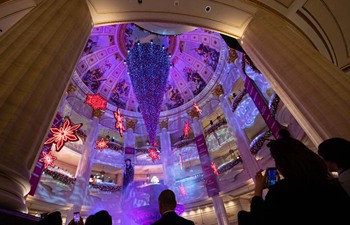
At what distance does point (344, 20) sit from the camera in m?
4.36

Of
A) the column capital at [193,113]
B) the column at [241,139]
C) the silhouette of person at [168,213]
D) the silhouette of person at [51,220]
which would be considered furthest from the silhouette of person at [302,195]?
the column capital at [193,113]

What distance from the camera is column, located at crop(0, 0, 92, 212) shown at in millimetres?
1949

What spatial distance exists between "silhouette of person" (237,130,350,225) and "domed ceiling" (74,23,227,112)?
13.9 metres

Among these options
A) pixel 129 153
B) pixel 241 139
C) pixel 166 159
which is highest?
pixel 129 153

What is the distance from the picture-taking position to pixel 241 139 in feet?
38.2

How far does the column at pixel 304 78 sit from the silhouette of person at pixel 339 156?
1.69 meters

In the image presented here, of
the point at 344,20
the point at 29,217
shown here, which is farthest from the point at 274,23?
the point at 29,217

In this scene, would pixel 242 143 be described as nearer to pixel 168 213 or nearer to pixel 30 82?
pixel 168 213

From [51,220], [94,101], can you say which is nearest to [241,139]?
[94,101]

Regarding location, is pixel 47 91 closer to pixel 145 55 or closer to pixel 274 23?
pixel 274 23

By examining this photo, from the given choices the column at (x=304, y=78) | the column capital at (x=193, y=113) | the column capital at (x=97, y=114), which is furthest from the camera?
the column capital at (x=193, y=113)

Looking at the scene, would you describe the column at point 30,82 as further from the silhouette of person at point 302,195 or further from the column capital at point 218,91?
the column capital at point 218,91

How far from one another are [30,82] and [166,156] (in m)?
12.8

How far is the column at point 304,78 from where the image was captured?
2.91 metres
